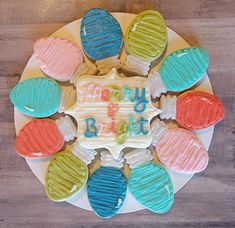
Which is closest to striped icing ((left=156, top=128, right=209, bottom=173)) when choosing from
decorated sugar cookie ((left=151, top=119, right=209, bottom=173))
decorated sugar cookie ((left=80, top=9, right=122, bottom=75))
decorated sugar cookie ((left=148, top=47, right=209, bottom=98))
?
decorated sugar cookie ((left=151, top=119, right=209, bottom=173))

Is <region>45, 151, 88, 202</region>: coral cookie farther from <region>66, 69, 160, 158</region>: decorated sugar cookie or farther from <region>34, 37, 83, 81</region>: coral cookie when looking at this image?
<region>34, 37, 83, 81</region>: coral cookie

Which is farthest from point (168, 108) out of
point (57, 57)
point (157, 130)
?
point (57, 57)

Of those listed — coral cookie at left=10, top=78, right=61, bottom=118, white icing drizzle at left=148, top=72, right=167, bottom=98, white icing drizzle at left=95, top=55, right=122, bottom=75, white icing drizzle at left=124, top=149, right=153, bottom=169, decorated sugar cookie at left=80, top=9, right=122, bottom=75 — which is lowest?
white icing drizzle at left=124, top=149, right=153, bottom=169

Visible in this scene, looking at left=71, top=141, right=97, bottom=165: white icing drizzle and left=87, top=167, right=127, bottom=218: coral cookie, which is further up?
left=71, top=141, right=97, bottom=165: white icing drizzle

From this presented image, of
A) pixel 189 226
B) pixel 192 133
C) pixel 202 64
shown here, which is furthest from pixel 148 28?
pixel 189 226

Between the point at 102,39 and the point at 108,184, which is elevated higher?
the point at 102,39

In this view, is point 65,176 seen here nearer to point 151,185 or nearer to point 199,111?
point 151,185
